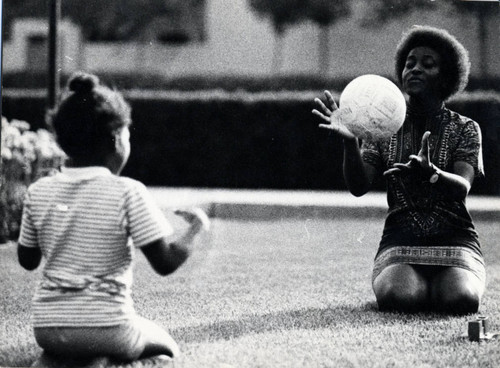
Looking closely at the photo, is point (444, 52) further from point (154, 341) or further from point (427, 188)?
point (154, 341)

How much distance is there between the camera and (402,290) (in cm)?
368

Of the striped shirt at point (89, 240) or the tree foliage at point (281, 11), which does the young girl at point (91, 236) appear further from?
the tree foliage at point (281, 11)

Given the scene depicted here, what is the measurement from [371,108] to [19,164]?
7.12 ft

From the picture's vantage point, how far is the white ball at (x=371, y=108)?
3.27m

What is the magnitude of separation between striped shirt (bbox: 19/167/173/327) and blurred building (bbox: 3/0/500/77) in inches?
41.0

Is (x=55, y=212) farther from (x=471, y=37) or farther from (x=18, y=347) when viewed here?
(x=471, y=37)

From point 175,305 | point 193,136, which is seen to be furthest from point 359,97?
point 175,305

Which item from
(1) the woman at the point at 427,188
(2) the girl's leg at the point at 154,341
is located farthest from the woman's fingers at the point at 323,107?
(2) the girl's leg at the point at 154,341

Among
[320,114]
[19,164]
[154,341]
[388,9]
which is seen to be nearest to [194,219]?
[154,341]

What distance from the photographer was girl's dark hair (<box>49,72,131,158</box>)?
8.84 ft

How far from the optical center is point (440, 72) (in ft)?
12.7

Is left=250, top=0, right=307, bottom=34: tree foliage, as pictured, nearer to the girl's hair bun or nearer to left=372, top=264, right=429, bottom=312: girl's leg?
the girl's hair bun

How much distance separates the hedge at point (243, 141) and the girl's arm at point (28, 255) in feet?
3.39

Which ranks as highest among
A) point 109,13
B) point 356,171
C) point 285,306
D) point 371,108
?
point 109,13
